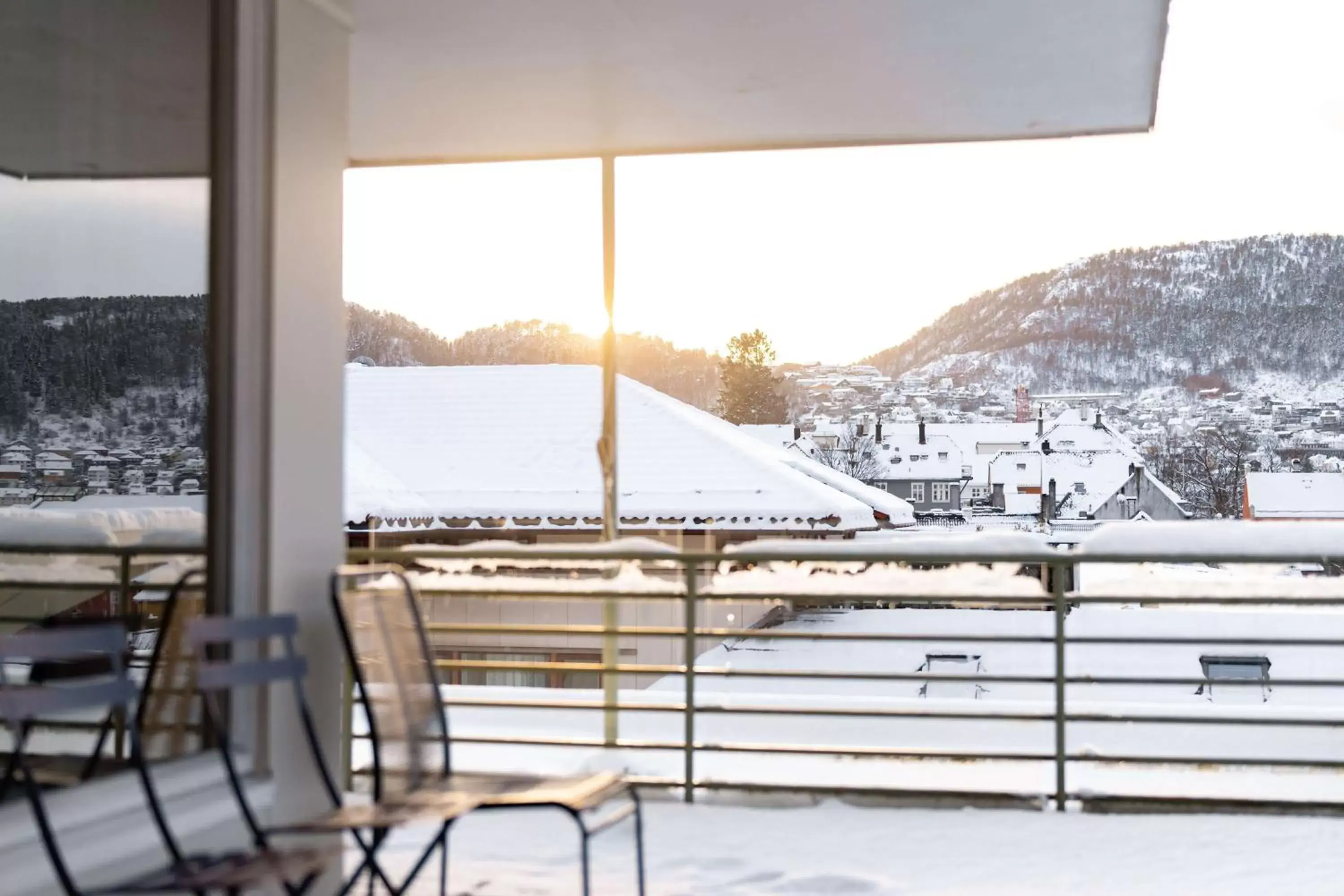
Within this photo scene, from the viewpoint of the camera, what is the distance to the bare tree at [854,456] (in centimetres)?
516

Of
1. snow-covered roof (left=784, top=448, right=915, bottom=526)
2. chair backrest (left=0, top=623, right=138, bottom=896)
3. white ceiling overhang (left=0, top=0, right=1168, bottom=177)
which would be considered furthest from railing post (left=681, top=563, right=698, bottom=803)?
chair backrest (left=0, top=623, right=138, bottom=896)

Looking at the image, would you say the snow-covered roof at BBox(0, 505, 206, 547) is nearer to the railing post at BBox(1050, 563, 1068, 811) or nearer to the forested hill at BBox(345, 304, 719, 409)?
the forested hill at BBox(345, 304, 719, 409)

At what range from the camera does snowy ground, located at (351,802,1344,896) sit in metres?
3.56

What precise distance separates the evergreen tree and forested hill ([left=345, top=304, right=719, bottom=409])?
0.15ft

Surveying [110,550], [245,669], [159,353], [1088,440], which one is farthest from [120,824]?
[1088,440]

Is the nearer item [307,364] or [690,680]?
[307,364]

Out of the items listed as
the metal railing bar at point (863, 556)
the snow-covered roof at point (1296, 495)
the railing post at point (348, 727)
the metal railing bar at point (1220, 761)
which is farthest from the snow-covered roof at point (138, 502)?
the snow-covered roof at point (1296, 495)

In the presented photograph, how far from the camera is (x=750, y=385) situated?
539 centimetres

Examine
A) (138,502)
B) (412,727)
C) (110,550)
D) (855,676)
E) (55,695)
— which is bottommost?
(855,676)

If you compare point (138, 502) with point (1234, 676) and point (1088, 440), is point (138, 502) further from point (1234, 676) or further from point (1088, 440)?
point (1234, 676)

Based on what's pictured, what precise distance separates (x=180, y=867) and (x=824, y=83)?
2.96 metres

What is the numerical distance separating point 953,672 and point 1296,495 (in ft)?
4.44

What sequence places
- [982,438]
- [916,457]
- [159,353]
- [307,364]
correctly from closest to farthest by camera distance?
[307,364], [159,353], [982,438], [916,457]

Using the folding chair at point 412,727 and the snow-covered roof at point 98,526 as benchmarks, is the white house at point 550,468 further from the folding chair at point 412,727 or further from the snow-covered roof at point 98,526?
the folding chair at point 412,727
